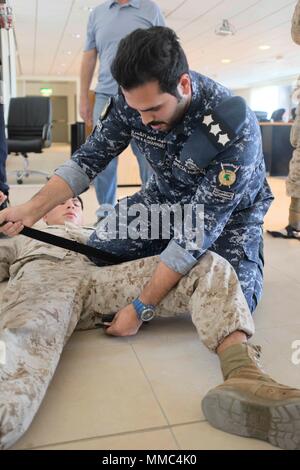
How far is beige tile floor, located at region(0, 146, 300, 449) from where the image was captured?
0.82 metres

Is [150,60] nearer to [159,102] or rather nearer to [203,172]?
[159,102]

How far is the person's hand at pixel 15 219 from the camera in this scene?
3.81ft

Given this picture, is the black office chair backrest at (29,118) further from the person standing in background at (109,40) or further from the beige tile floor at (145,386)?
the beige tile floor at (145,386)

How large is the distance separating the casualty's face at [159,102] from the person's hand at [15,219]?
15.7 inches

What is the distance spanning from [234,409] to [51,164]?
21.0 feet

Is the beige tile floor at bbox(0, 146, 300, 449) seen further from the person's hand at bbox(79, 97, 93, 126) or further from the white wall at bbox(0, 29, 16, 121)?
the white wall at bbox(0, 29, 16, 121)

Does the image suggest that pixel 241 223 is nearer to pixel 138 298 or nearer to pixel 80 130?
pixel 138 298

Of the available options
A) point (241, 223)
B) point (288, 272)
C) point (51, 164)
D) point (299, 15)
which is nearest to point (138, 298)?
point (241, 223)

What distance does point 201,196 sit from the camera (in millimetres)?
1097

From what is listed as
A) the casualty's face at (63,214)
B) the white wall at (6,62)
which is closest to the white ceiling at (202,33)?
the white wall at (6,62)

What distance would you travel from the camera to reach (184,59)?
99 centimetres

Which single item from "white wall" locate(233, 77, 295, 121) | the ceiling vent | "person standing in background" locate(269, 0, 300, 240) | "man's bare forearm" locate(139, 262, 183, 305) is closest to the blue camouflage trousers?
"man's bare forearm" locate(139, 262, 183, 305)

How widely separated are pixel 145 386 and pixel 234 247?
18.9 inches

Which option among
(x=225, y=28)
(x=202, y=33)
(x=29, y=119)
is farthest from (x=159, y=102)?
(x=202, y=33)
